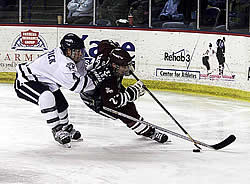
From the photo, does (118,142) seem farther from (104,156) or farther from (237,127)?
(237,127)

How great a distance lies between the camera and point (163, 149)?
16.6ft

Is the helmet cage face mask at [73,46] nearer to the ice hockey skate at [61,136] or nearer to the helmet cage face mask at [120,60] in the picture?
the helmet cage face mask at [120,60]

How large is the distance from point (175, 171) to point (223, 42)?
3.97m

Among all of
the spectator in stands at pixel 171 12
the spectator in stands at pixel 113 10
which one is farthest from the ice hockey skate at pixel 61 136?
the spectator in stands at pixel 113 10

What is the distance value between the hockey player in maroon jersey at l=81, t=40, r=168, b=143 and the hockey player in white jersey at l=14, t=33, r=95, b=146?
114 mm

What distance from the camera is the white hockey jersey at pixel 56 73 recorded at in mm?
4727

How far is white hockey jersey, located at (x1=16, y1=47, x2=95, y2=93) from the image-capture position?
473 centimetres

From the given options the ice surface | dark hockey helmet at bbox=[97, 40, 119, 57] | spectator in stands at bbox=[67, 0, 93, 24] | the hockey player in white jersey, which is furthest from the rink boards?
the hockey player in white jersey

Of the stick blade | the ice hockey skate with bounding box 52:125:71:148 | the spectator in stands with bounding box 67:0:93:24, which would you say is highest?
the spectator in stands with bounding box 67:0:93:24

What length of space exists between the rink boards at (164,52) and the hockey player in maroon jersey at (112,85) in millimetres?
2920

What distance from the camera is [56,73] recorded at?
4848 mm

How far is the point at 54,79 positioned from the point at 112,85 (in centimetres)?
47

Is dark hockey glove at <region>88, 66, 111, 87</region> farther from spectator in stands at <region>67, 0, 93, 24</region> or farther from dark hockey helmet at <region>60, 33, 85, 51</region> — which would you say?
spectator in stands at <region>67, 0, 93, 24</region>

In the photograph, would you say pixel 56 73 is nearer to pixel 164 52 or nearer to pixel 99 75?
pixel 99 75
